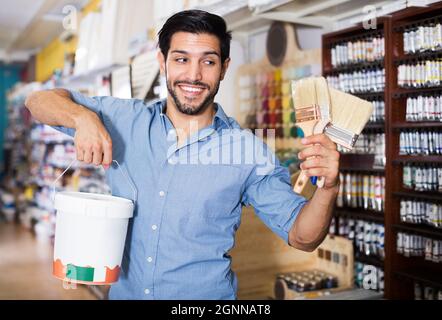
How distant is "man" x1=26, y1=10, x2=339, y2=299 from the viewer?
122cm

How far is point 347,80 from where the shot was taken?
9.03 feet

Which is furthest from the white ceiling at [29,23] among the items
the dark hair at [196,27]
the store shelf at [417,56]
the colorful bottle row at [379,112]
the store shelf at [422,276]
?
the dark hair at [196,27]

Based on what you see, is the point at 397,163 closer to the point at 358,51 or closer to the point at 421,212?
the point at 421,212

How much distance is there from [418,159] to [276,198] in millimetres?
1375

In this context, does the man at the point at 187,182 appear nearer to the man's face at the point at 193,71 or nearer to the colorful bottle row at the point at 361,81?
the man's face at the point at 193,71

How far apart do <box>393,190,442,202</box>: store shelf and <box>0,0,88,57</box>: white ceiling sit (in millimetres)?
4120

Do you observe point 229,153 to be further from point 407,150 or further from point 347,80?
point 347,80

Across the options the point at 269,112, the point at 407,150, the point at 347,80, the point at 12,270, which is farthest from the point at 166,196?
the point at 12,270

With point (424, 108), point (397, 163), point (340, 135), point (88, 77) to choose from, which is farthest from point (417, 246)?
point (88, 77)

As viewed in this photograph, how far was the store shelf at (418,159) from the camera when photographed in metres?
2.29

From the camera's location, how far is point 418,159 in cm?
236

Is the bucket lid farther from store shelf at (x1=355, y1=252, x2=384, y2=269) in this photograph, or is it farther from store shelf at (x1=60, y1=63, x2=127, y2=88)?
store shelf at (x1=60, y1=63, x2=127, y2=88)

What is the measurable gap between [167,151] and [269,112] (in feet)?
6.76
